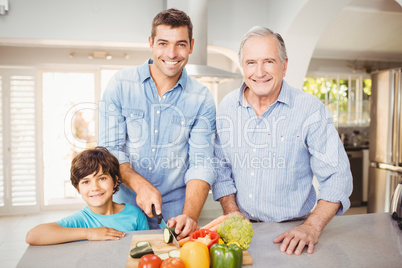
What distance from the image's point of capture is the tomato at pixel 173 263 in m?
0.91

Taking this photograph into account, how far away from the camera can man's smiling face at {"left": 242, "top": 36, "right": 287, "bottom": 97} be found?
143 centimetres

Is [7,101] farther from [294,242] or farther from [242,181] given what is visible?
[294,242]

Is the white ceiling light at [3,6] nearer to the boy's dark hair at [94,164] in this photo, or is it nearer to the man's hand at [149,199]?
the boy's dark hair at [94,164]

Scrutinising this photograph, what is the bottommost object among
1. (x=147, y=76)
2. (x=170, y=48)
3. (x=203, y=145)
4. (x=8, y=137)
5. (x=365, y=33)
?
(x=8, y=137)

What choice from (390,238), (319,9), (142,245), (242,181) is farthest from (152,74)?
(319,9)

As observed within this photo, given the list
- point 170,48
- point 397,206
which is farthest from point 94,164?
point 397,206

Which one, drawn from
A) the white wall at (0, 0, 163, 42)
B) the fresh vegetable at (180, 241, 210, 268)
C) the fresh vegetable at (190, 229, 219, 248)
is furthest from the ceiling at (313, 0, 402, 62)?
the fresh vegetable at (180, 241, 210, 268)

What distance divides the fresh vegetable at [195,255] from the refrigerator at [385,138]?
147 inches

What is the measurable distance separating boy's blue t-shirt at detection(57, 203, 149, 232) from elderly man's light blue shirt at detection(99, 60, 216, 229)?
0.19 metres

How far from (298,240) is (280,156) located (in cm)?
42

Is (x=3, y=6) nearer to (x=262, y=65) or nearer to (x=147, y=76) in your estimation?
(x=147, y=76)

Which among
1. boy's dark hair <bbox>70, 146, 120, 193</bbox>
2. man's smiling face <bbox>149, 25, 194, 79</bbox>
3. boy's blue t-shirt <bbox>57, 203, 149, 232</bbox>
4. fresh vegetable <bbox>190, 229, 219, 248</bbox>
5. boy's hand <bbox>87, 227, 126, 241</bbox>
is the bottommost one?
boy's blue t-shirt <bbox>57, 203, 149, 232</bbox>

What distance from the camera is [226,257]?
936mm

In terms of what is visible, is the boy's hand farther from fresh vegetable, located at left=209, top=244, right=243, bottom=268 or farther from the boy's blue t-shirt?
fresh vegetable, located at left=209, top=244, right=243, bottom=268
